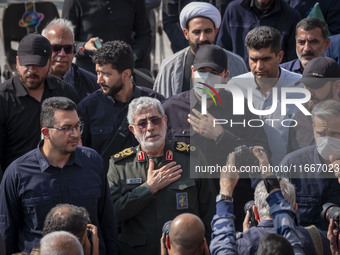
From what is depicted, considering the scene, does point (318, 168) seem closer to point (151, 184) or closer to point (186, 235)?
point (151, 184)

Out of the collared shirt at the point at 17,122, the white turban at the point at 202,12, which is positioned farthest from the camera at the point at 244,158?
the white turban at the point at 202,12

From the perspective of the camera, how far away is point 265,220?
20.9 feet

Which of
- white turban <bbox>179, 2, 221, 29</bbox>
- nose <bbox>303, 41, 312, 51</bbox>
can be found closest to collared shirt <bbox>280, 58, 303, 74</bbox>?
nose <bbox>303, 41, 312, 51</bbox>

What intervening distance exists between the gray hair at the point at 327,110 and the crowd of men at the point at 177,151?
10mm

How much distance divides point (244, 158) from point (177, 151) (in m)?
0.89

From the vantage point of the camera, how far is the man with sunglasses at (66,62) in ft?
29.2

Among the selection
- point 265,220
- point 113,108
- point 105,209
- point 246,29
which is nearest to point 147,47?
point 246,29

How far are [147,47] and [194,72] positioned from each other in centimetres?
259

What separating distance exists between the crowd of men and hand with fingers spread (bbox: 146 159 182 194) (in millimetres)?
11

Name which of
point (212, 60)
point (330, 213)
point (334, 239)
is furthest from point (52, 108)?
point (334, 239)

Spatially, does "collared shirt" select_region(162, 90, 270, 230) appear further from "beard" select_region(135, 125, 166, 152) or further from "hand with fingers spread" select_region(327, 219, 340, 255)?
"hand with fingers spread" select_region(327, 219, 340, 255)

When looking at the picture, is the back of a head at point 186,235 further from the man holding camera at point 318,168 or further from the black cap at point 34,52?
the black cap at point 34,52

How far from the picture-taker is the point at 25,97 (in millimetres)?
8000

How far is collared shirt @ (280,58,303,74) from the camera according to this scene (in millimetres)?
9039
